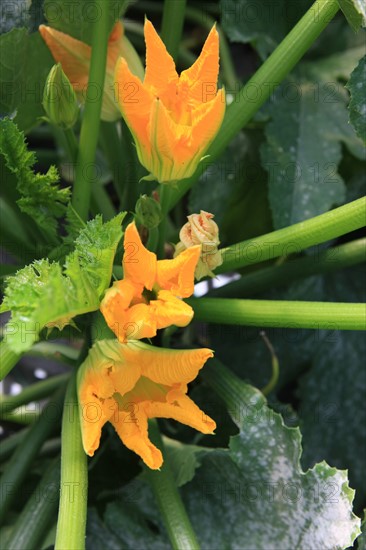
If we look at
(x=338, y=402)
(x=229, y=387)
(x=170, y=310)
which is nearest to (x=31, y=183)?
(x=170, y=310)

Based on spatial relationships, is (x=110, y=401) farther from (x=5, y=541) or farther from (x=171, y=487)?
(x=5, y=541)

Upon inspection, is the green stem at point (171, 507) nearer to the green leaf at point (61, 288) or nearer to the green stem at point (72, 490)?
the green stem at point (72, 490)

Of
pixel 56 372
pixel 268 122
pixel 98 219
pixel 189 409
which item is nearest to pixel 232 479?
pixel 189 409

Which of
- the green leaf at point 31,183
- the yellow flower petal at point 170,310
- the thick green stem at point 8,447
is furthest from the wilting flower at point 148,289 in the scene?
the thick green stem at point 8,447

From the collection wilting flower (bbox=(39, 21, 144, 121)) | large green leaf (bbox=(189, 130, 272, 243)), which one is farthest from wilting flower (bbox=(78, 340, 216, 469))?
large green leaf (bbox=(189, 130, 272, 243))

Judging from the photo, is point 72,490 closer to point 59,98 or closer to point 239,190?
point 59,98
